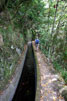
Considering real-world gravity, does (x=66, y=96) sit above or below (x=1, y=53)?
below

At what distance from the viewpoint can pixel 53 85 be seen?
4824mm

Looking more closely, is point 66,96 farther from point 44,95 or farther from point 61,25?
point 61,25

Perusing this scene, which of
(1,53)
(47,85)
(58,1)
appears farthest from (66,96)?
(58,1)

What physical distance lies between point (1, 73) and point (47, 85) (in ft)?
8.88

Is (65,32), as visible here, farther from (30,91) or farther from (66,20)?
(30,91)

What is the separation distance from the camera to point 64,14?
7.54 meters

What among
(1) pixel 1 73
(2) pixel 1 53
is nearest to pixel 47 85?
(1) pixel 1 73

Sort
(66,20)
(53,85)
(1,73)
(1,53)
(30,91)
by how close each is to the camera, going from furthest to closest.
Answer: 1. (66,20)
2. (30,91)
3. (1,53)
4. (1,73)
5. (53,85)

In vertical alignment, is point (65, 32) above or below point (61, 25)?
below

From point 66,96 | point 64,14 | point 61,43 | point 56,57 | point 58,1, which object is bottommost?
point 56,57

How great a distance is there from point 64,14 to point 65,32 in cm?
151

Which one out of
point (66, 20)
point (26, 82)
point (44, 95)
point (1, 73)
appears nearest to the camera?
point (44, 95)

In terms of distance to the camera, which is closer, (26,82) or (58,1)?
(58,1)

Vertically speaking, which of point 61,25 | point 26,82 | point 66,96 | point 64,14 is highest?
point 64,14
